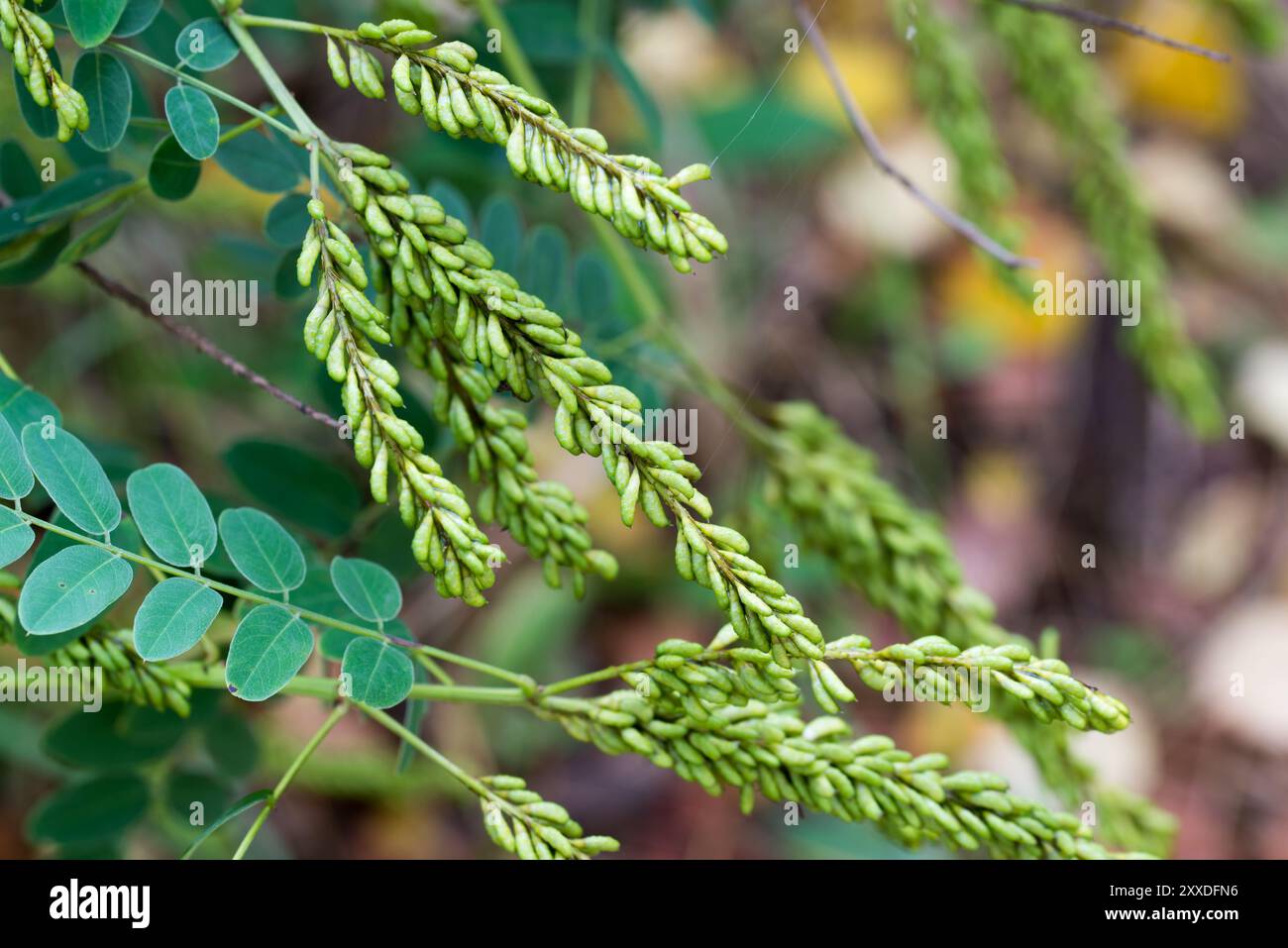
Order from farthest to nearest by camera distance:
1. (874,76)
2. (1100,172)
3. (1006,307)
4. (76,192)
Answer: (874,76), (1006,307), (1100,172), (76,192)

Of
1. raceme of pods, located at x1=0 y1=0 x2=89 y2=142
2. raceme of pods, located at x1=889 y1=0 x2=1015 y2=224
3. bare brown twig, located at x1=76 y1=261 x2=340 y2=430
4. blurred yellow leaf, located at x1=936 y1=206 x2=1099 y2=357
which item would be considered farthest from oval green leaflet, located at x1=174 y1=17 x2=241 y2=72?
blurred yellow leaf, located at x1=936 y1=206 x2=1099 y2=357

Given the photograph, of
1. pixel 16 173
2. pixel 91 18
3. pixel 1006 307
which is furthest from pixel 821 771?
pixel 1006 307

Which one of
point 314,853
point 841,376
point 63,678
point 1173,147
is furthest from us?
point 1173,147

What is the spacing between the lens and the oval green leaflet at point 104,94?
1.00m

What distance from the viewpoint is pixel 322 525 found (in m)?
1.30

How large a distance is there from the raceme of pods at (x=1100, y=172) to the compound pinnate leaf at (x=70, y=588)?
1227 millimetres

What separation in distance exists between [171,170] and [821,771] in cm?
80

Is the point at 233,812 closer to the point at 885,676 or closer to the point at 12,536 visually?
the point at 12,536

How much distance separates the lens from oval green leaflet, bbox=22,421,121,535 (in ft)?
3.12

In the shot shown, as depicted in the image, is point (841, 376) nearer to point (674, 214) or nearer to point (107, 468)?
point (107, 468)

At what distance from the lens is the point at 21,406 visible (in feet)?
3.52

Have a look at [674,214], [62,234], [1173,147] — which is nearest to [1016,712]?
[674,214]

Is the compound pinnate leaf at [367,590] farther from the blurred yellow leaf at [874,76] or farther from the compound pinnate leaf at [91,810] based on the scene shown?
the blurred yellow leaf at [874,76]
